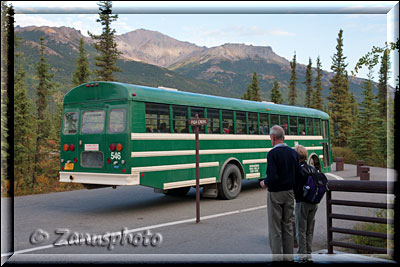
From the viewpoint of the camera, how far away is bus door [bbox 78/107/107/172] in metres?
10.3

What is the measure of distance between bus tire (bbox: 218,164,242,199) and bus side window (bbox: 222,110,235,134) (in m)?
1.08

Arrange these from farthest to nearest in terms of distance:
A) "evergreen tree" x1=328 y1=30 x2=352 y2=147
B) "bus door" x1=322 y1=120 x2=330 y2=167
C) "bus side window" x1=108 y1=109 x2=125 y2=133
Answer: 1. "evergreen tree" x1=328 y1=30 x2=352 y2=147
2. "bus door" x1=322 y1=120 x2=330 y2=167
3. "bus side window" x1=108 y1=109 x2=125 y2=133

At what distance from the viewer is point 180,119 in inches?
447

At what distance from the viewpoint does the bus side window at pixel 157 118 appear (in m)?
10.4

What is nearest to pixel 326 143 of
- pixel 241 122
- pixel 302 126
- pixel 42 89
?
pixel 302 126

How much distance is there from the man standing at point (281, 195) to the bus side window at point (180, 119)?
5.61m

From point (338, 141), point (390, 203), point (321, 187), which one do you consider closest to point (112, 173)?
point (321, 187)

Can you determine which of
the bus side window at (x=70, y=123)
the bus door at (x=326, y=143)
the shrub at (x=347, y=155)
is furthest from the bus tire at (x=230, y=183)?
the shrub at (x=347, y=155)

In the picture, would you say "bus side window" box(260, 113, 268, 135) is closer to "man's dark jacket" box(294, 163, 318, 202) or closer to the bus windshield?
the bus windshield

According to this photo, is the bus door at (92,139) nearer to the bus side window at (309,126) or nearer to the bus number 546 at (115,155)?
the bus number 546 at (115,155)

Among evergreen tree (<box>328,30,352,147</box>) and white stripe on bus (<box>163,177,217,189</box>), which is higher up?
evergreen tree (<box>328,30,352,147</box>)

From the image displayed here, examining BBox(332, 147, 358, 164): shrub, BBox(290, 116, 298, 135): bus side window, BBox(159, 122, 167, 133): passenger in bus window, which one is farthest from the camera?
BBox(332, 147, 358, 164): shrub

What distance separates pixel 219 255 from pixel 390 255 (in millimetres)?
2394

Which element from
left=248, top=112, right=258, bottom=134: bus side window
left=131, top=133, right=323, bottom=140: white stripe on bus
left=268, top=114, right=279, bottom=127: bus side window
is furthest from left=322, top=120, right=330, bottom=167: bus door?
left=248, top=112, right=258, bottom=134: bus side window
